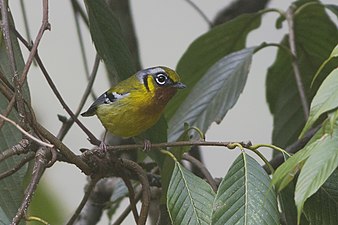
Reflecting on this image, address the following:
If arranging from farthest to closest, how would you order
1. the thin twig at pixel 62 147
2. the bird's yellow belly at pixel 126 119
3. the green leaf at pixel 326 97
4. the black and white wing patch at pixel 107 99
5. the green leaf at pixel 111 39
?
1. the black and white wing patch at pixel 107 99
2. the bird's yellow belly at pixel 126 119
3. the green leaf at pixel 111 39
4. the thin twig at pixel 62 147
5. the green leaf at pixel 326 97

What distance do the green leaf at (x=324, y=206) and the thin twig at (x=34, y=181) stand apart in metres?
0.30

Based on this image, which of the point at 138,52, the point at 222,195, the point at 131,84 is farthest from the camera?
the point at 138,52

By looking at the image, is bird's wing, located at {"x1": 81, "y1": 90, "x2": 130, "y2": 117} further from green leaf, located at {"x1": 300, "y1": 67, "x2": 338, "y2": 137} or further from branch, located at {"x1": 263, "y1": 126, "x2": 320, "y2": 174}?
green leaf, located at {"x1": 300, "y1": 67, "x2": 338, "y2": 137}

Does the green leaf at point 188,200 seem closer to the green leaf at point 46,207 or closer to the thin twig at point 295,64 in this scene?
the thin twig at point 295,64

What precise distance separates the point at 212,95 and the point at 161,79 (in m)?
0.12

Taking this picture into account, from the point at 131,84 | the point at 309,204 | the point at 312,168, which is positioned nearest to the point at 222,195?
the point at 309,204

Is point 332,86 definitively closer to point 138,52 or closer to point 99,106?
point 99,106

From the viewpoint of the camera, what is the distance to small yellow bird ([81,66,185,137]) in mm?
1421

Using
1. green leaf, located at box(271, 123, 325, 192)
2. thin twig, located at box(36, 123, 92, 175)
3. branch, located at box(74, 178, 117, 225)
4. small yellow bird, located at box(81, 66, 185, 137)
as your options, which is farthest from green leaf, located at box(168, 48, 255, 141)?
green leaf, located at box(271, 123, 325, 192)

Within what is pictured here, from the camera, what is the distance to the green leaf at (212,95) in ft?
5.06

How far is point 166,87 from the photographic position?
57.8 inches

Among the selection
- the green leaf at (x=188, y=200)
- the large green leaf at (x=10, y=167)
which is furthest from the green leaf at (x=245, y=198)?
the large green leaf at (x=10, y=167)

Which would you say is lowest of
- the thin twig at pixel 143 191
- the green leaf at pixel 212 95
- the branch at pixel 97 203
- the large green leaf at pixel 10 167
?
the branch at pixel 97 203

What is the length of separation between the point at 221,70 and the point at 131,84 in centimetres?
18
